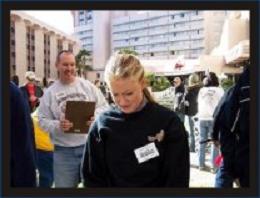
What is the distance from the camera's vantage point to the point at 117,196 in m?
2.46

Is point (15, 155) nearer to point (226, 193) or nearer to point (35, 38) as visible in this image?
point (35, 38)

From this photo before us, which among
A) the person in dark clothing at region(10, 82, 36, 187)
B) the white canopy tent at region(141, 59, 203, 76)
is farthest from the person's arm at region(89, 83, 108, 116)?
the person in dark clothing at region(10, 82, 36, 187)

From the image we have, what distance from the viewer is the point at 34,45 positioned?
284 centimetres

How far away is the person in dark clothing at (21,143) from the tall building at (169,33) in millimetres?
627

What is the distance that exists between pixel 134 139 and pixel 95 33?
3.15 ft

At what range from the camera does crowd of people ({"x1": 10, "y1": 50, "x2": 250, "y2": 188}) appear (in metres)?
2.05

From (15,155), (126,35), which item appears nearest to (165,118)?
(15,155)

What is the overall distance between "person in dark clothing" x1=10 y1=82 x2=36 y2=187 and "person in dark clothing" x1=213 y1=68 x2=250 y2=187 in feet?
3.25

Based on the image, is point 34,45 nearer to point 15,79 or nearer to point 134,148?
point 15,79

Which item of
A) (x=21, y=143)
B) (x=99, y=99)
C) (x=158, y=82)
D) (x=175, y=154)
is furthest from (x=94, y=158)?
(x=99, y=99)

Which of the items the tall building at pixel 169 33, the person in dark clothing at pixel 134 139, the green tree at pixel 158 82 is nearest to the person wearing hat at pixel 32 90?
the tall building at pixel 169 33

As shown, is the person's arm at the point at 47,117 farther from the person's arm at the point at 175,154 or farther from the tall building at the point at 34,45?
the person's arm at the point at 175,154

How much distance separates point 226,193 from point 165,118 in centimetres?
90

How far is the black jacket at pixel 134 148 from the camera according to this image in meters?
2.04
